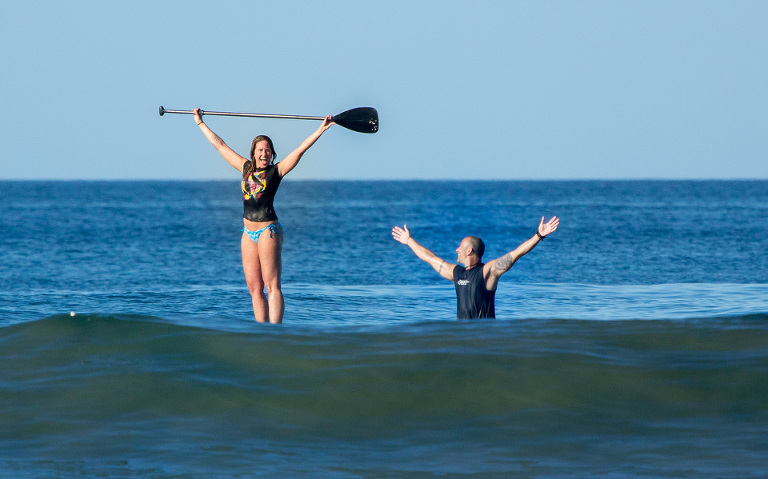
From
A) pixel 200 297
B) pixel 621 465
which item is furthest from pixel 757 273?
pixel 621 465

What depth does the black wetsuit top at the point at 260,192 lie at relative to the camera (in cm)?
808

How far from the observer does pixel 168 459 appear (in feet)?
16.8

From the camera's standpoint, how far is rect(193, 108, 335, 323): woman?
8086 millimetres

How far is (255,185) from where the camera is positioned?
810cm

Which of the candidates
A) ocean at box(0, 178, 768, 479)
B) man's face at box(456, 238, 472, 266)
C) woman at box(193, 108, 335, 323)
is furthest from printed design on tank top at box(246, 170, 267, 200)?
man's face at box(456, 238, 472, 266)

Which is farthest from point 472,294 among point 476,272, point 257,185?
point 257,185
